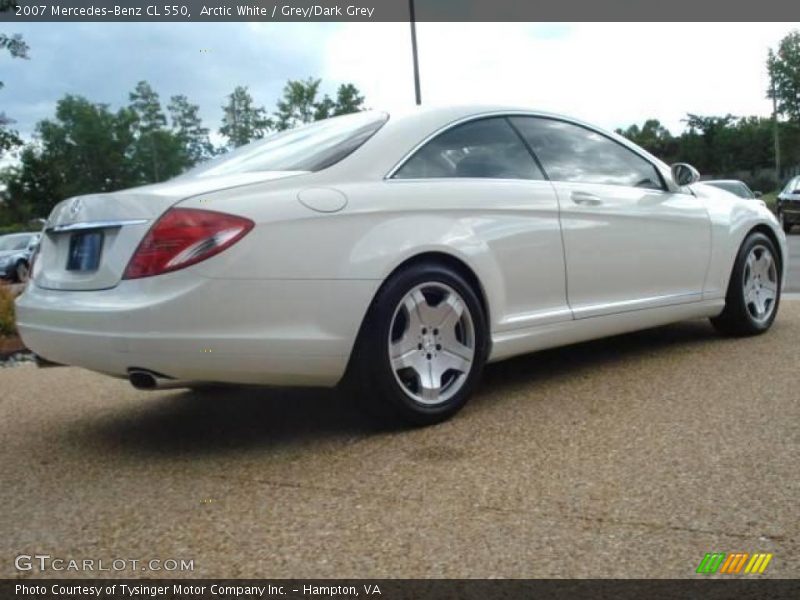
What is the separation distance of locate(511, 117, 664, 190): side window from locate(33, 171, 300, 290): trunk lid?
148 centimetres

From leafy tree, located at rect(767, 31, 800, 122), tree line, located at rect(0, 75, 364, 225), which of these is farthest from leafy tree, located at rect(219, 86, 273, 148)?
leafy tree, located at rect(767, 31, 800, 122)

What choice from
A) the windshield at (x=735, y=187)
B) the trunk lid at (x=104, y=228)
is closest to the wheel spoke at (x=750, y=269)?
the trunk lid at (x=104, y=228)

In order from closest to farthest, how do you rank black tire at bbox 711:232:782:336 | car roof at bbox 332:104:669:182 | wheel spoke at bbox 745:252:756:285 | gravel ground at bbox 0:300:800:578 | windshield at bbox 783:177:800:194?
gravel ground at bbox 0:300:800:578 → car roof at bbox 332:104:669:182 → black tire at bbox 711:232:782:336 → wheel spoke at bbox 745:252:756:285 → windshield at bbox 783:177:800:194

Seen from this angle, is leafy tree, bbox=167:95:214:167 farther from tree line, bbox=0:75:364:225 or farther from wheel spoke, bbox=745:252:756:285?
wheel spoke, bbox=745:252:756:285

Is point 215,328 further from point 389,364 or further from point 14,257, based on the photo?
point 14,257

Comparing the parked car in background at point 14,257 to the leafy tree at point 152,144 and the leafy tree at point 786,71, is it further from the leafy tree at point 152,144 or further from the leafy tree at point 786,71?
the leafy tree at point 786,71

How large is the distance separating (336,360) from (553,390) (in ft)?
4.37

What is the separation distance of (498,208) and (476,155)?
0.31 meters

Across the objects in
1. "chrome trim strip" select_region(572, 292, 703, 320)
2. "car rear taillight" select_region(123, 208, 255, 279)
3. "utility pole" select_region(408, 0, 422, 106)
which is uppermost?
"utility pole" select_region(408, 0, 422, 106)

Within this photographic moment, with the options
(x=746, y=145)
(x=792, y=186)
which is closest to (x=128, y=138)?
(x=792, y=186)

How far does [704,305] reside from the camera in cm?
502

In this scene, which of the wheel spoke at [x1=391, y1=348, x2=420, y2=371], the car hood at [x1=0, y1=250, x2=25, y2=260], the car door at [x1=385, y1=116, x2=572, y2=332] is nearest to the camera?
the wheel spoke at [x1=391, y1=348, x2=420, y2=371]

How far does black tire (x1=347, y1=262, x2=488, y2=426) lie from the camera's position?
11.0 ft

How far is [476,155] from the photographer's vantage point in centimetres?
400
